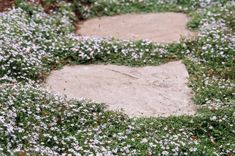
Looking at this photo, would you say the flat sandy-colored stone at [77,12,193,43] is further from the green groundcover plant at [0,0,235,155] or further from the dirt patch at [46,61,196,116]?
the dirt patch at [46,61,196,116]

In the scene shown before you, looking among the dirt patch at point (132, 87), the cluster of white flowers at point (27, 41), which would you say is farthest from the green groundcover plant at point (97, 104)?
the dirt patch at point (132, 87)

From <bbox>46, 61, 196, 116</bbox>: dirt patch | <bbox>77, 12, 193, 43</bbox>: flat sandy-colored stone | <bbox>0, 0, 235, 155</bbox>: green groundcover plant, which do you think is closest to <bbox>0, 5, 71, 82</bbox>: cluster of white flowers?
<bbox>0, 0, 235, 155</bbox>: green groundcover plant

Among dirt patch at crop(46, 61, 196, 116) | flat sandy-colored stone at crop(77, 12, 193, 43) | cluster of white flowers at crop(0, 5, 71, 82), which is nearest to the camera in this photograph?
dirt patch at crop(46, 61, 196, 116)

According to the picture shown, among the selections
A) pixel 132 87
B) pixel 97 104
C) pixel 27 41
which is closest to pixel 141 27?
pixel 27 41

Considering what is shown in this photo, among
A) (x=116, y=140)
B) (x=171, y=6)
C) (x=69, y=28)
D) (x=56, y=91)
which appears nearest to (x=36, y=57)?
(x=56, y=91)

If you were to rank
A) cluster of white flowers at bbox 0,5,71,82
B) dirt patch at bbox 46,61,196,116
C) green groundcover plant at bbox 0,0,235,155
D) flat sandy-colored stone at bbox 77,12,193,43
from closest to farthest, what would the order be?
green groundcover plant at bbox 0,0,235,155 → dirt patch at bbox 46,61,196,116 → cluster of white flowers at bbox 0,5,71,82 → flat sandy-colored stone at bbox 77,12,193,43

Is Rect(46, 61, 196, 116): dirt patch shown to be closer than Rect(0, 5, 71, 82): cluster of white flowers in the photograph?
Yes

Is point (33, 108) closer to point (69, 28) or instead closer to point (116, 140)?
point (116, 140)
